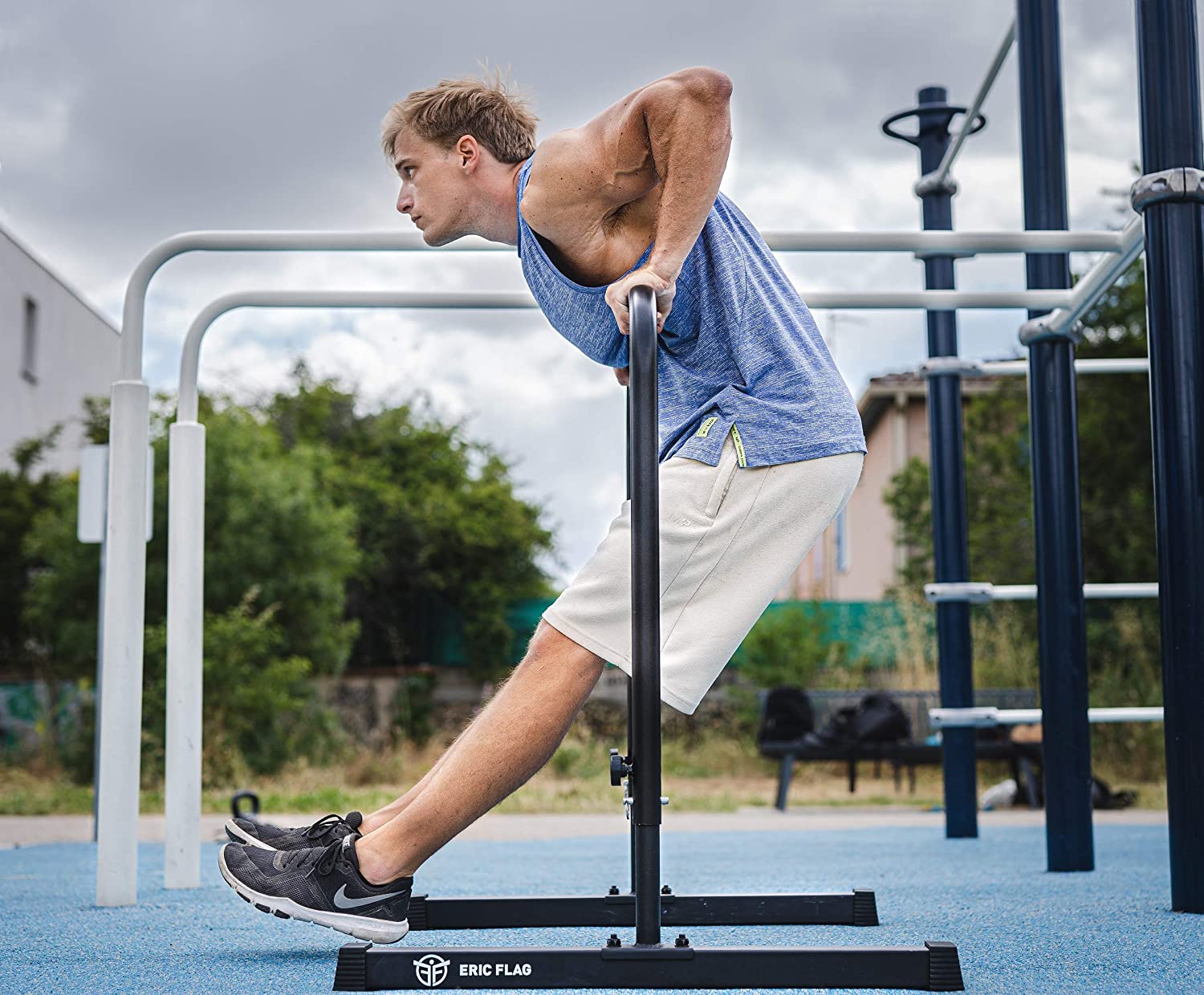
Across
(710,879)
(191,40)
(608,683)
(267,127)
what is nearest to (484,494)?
(608,683)

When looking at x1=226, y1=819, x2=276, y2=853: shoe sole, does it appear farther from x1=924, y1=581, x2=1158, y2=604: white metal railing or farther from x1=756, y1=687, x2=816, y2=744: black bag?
x1=756, y1=687, x2=816, y2=744: black bag

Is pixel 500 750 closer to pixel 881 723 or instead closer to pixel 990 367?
pixel 990 367

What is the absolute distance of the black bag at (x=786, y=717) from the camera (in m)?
7.06

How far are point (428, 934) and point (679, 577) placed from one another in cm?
95

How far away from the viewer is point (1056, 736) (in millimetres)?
3055

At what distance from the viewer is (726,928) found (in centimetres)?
224

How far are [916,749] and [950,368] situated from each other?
3.18 metres

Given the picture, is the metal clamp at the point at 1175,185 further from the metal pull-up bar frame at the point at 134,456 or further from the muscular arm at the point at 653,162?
the muscular arm at the point at 653,162

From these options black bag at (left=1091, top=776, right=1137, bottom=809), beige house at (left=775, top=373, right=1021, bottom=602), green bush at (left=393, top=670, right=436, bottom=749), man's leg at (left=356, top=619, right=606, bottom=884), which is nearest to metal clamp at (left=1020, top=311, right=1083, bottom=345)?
man's leg at (left=356, top=619, right=606, bottom=884)

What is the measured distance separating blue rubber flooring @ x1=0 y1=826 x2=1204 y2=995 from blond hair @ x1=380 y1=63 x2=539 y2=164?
1.10m

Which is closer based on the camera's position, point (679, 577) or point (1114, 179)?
point (679, 577)

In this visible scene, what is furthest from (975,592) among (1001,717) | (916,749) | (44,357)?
(44,357)

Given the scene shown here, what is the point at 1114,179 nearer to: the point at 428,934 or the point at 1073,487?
the point at 1073,487

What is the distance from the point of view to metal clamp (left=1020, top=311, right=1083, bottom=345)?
3076mm
